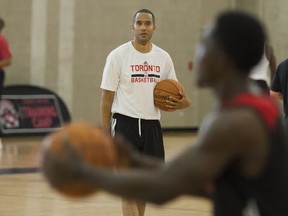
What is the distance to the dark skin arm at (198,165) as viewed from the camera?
2.53 m

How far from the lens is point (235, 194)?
271 cm

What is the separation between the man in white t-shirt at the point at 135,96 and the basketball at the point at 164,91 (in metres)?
0.05

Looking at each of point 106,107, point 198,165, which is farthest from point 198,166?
point 106,107

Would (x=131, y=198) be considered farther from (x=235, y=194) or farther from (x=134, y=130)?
(x=134, y=130)

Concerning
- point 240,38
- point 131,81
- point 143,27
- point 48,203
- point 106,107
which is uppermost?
point 240,38

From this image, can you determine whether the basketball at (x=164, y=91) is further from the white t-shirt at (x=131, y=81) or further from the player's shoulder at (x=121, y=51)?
the player's shoulder at (x=121, y=51)

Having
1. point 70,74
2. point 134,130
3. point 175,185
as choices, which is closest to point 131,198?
point 175,185

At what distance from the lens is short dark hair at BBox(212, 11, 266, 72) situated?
262 centimetres

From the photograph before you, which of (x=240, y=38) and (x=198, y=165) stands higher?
(x=240, y=38)

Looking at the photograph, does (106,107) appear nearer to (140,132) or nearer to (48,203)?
(140,132)

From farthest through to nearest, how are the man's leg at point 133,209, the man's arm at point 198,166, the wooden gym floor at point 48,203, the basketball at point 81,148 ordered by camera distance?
1. the wooden gym floor at point 48,203
2. the man's leg at point 133,209
3. the basketball at point 81,148
4. the man's arm at point 198,166

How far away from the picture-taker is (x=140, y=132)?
6.98 metres

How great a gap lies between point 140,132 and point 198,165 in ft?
14.6

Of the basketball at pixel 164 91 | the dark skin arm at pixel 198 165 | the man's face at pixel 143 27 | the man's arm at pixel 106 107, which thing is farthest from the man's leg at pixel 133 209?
the dark skin arm at pixel 198 165
